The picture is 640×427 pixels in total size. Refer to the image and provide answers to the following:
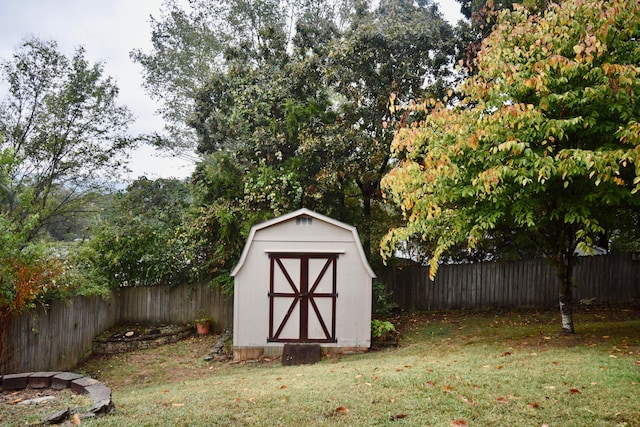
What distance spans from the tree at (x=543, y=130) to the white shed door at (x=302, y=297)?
2.90m

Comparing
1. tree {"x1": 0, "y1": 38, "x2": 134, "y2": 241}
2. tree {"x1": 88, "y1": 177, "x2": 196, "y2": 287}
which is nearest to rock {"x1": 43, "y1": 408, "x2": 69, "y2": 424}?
tree {"x1": 88, "y1": 177, "x2": 196, "y2": 287}

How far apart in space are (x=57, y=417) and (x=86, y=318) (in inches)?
268

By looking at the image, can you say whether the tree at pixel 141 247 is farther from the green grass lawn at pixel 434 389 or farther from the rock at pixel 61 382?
the rock at pixel 61 382

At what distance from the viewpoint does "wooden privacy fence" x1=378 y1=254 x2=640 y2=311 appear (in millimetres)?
13906

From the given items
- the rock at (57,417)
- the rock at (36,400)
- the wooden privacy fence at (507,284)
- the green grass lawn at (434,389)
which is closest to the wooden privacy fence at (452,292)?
the wooden privacy fence at (507,284)

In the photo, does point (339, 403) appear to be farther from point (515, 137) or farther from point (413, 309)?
point (413, 309)

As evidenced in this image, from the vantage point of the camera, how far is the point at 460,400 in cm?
475

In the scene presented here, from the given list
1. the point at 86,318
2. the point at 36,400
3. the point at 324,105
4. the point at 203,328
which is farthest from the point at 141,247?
the point at 36,400

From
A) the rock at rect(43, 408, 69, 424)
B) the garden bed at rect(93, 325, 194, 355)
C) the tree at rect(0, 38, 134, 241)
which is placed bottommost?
the garden bed at rect(93, 325, 194, 355)

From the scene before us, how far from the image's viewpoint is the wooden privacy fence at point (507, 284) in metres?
13.9

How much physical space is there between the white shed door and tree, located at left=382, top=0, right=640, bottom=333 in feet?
9.52

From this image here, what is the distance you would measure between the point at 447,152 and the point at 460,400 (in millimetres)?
3471

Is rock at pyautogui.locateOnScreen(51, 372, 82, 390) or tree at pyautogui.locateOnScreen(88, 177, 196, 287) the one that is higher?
tree at pyautogui.locateOnScreen(88, 177, 196, 287)

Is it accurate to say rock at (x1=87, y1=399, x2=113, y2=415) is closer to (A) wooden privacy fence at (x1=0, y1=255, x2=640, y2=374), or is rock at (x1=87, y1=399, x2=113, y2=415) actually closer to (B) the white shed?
(B) the white shed
